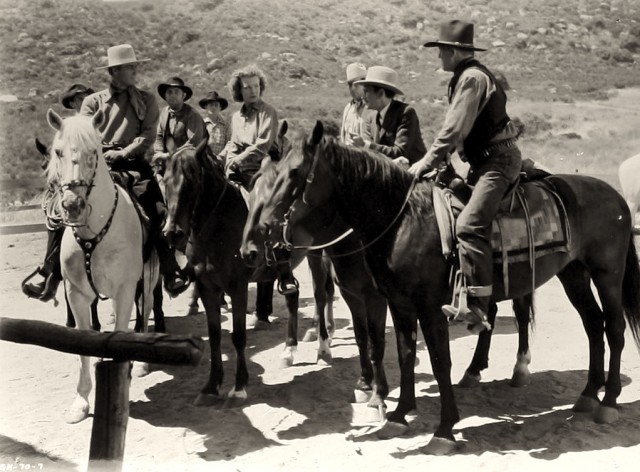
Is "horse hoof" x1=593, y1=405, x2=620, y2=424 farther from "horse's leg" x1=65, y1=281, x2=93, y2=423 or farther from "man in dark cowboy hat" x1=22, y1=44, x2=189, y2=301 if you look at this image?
"horse's leg" x1=65, y1=281, x2=93, y2=423

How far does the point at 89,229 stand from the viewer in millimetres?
5805

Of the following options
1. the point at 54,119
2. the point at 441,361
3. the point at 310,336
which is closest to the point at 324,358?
the point at 310,336

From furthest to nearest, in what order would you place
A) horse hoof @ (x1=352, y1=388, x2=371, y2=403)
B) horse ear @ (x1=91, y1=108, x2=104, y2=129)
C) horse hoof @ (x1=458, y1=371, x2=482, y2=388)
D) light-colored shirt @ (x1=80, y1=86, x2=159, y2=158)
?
light-colored shirt @ (x1=80, y1=86, x2=159, y2=158)
horse hoof @ (x1=458, y1=371, x2=482, y2=388)
horse hoof @ (x1=352, y1=388, x2=371, y2=403)
horse ear @ (x1=91, y1=108, x2=104, y2=129)

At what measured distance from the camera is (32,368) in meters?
7.24

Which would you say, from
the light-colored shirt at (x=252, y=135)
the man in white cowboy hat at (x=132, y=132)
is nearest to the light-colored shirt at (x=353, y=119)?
the light-colored shirt at (x=252, y=135)

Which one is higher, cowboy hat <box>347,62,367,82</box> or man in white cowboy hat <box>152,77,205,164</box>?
cowboy hat <box>347,62,367,82</box>

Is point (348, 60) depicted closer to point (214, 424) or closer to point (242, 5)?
point (242, 5)

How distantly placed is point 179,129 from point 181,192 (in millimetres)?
1743

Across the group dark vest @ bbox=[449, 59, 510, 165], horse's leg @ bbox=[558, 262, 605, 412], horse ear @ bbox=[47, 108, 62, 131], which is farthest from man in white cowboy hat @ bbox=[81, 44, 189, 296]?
horse's leg @ bbox=[558, 262, 605, 412]

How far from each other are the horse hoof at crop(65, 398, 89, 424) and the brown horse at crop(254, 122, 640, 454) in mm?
2545

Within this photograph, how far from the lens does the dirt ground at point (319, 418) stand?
490cm

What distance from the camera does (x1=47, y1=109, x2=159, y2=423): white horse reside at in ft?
17.5

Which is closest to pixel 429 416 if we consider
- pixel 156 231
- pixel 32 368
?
pixel 156 231

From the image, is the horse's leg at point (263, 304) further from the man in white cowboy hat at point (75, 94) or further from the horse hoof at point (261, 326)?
the man in white cowboy hat at point (75, 94)
